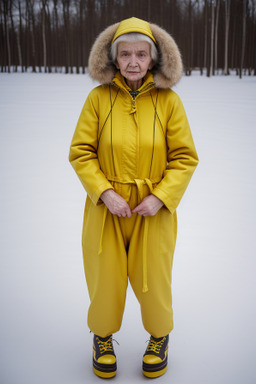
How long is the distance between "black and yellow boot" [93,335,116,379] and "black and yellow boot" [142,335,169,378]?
0.14 meters

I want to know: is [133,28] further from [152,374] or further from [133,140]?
[152,374]

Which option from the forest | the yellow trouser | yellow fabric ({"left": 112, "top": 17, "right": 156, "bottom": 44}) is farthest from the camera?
the forest

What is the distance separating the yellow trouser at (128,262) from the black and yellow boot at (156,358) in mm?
54

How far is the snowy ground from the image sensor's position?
157cm

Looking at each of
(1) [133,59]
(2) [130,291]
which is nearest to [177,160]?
(1) [133,59]

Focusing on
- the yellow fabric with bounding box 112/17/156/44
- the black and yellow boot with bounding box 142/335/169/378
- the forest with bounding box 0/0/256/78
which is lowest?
the black and yellow boot with bounding box 142/335/169/378

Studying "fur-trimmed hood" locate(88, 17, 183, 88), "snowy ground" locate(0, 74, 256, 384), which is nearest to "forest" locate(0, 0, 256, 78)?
"snowy ground" locate(0, 74, 256, 384)

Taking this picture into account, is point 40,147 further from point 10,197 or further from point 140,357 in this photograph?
point 140,357

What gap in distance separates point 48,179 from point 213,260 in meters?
1.98

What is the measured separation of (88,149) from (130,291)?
1.14 meters

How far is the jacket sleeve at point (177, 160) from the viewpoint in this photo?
1299 millimetres

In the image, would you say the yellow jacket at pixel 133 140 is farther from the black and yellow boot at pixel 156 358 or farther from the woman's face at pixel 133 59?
the black and yellow boot at pixel 156 358

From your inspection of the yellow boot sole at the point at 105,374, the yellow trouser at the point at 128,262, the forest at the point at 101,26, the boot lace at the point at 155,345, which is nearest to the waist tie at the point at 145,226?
the yellow trouser at the point at 128,262

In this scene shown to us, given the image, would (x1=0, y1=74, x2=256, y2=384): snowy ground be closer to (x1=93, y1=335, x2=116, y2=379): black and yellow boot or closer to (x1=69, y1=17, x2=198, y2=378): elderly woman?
(x1=93, y1=335, x2=116, y2=379): black and yellow boot
